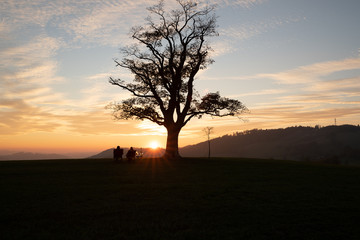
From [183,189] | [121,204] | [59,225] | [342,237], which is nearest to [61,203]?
[121,204]

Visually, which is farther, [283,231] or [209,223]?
[209,223]

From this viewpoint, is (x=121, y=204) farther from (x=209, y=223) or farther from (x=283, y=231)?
(x=283, y=231)

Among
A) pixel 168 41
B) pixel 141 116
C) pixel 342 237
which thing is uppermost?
pixel 168 41

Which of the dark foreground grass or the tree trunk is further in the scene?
the tree trunk

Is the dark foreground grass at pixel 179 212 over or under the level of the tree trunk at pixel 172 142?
under

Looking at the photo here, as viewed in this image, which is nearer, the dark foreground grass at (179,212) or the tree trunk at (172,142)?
the dark foreground grass at (179,212)

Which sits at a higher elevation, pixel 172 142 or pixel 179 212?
pixel 172 142

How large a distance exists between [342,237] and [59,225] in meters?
7.86

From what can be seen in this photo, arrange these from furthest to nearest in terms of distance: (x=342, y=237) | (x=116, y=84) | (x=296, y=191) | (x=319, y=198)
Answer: (x=116, y=84) < (x=296, y=191) < (x=319, y=198) < (x=342, y=237)

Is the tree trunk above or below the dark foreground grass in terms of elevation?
above

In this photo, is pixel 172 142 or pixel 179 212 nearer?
pixel 179 212

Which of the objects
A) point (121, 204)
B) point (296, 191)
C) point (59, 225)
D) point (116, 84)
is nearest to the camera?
point (59, 225)

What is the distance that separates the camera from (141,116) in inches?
1507

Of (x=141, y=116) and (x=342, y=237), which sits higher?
(x=141, y=116)
